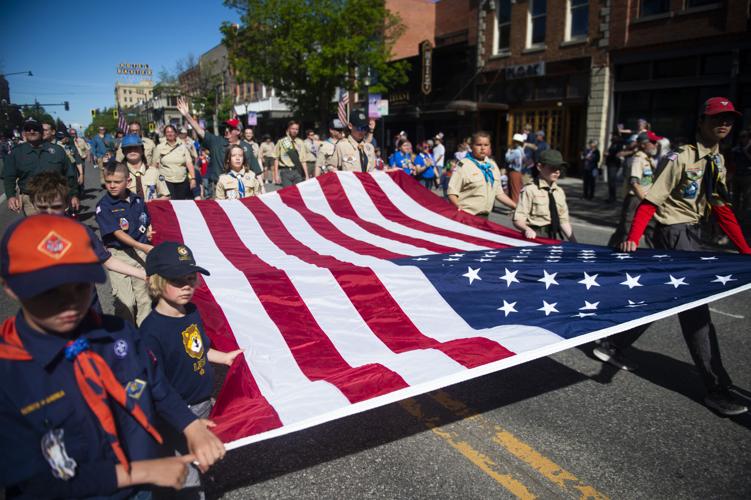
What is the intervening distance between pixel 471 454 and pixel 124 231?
3.03 meters

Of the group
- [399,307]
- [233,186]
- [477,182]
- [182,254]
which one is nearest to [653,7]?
[477,182]

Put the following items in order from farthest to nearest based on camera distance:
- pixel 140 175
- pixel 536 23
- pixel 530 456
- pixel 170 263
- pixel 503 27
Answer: pixel 503 27 → pixel 536 23 → pixel 140 175 → pixel 530 456 → pixel 170 263

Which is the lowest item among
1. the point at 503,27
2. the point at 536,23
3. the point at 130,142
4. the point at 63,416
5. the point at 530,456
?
the point at 530,456

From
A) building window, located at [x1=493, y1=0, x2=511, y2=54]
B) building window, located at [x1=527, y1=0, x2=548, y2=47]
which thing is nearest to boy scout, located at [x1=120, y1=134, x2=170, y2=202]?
building window, located at [x1=527, y1=0, x2=548, y2=47]

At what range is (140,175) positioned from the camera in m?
6.80

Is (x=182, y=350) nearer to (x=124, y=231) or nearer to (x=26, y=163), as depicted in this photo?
(x=124, y=231)

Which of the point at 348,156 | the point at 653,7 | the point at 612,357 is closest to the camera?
the point at 612,357

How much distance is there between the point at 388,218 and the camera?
21.0ft

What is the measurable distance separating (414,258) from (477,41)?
22.9m

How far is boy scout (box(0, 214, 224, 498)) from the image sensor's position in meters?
1.45

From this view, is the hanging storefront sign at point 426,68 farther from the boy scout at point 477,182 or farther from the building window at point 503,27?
the boy scout at point 477,182

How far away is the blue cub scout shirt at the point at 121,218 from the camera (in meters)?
4.05

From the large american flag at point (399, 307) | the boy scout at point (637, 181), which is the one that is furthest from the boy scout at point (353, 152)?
the boy scout at point (637, 181)

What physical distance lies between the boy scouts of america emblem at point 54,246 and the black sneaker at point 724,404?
13.0 feet
